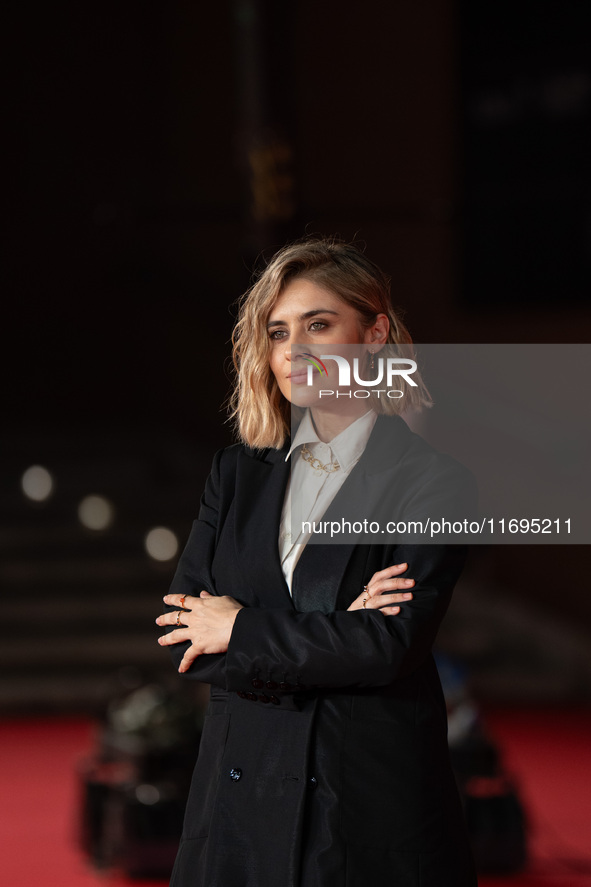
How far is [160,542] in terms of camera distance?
9109 mm

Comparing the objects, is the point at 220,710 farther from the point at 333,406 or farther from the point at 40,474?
the point at 40,474

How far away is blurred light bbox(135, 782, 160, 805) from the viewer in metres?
4.18

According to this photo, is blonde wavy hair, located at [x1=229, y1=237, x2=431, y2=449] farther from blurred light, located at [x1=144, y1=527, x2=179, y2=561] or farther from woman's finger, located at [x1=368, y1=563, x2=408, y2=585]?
blurred light, located at [x1=144, y1=527, x2=179, y2=561]

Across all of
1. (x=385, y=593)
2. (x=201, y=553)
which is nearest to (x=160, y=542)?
(x=201, y=553)

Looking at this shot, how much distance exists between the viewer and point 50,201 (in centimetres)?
1295

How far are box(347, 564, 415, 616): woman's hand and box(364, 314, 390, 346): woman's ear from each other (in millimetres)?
359

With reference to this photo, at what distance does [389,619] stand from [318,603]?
127 millimetres

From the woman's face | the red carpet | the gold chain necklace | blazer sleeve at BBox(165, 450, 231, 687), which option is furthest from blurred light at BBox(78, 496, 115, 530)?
the woman's face

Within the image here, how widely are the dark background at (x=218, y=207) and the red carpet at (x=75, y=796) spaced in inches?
33.5

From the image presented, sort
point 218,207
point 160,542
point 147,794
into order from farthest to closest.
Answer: point 218,207
point 160,542
point 147,794

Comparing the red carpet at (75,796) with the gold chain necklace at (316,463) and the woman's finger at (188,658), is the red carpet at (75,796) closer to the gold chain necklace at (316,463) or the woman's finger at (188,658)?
the woman's finger at (188,658)

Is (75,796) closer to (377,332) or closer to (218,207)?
(377,332)

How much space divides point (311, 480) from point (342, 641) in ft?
1.01

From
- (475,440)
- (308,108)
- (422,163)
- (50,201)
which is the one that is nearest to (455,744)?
(475,440)
